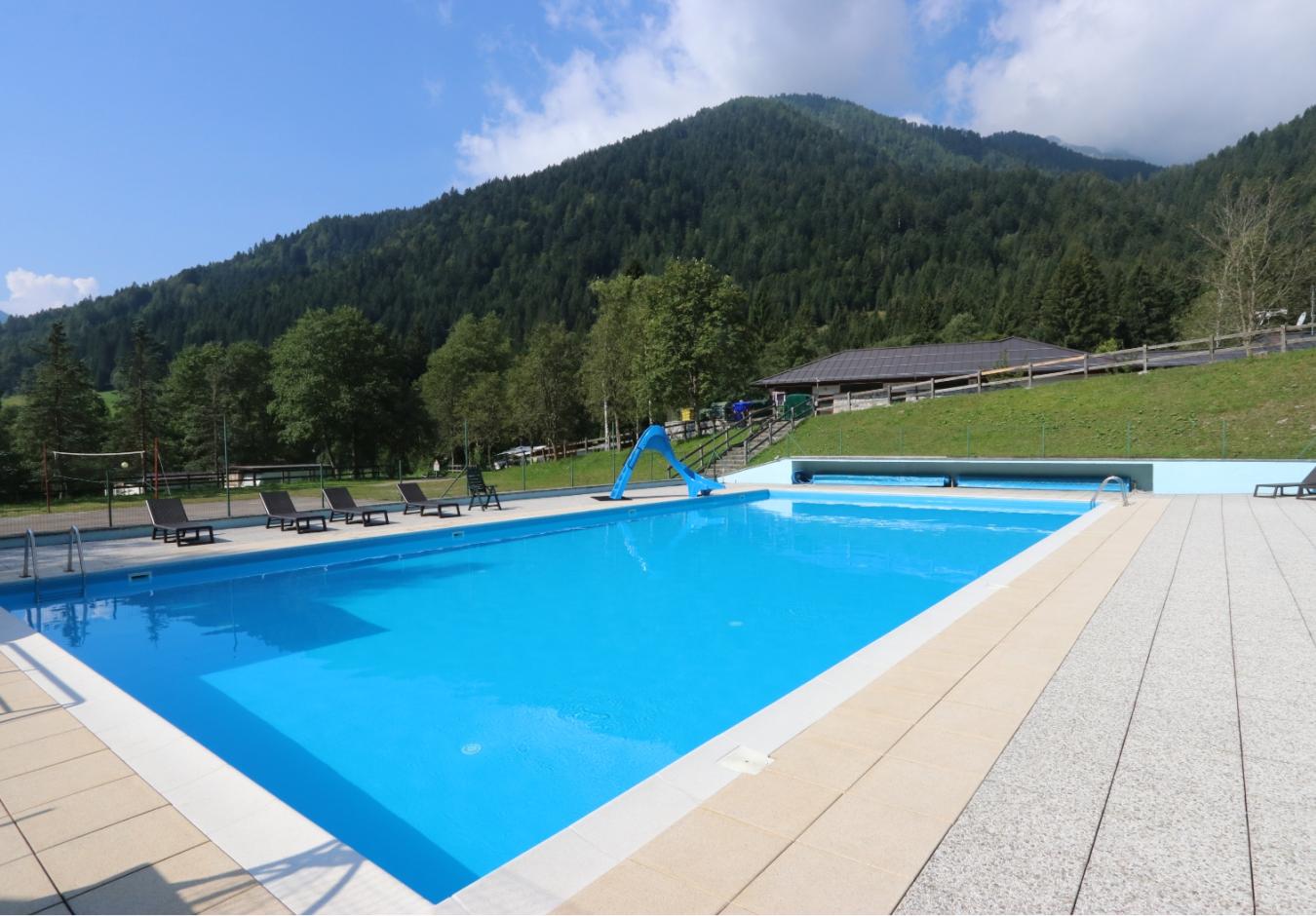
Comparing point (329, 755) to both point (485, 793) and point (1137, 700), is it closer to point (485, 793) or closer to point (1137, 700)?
point (485, 793)

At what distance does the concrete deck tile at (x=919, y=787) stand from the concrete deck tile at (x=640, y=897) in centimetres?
95

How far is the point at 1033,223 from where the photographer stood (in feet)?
305

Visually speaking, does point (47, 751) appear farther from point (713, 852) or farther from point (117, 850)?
point (713, 852)

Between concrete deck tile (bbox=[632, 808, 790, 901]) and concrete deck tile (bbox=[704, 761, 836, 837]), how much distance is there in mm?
58

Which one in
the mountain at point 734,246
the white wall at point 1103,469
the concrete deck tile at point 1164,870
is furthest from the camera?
the mountain at point 734,246

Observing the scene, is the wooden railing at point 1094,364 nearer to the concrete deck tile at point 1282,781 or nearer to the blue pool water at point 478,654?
the blue pool water at point 478,654

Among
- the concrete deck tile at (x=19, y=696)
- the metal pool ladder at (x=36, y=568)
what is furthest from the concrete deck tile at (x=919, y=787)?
the metal pool ladder at (x=36, y=568)

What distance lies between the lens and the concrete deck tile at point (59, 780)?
115 inches

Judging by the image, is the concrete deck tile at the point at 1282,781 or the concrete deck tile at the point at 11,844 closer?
the concrete deck tile at the point at 11,844

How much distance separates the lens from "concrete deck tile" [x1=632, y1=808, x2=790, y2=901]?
2.25 metres

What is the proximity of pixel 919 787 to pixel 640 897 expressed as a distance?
1.33 meters

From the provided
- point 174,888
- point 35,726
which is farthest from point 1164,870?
point 35,726

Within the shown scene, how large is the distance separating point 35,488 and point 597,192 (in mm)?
102130

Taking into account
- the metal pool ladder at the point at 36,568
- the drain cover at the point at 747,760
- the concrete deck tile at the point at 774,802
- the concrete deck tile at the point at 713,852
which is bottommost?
the drain cover at the point at 747,760
